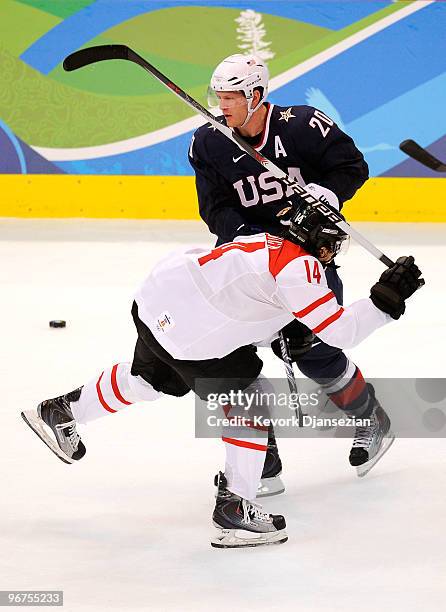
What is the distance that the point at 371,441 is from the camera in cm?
330

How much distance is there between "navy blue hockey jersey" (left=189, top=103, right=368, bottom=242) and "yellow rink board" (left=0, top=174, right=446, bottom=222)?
12.9ft

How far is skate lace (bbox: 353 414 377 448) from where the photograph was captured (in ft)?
10.8

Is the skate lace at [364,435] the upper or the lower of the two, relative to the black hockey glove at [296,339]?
lower

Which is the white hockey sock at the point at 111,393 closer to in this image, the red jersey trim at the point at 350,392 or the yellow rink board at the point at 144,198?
the red jersey trim at the point at 350,392

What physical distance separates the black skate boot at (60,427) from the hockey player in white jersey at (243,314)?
0.27 metres

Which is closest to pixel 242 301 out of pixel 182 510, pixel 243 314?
pixel 243 314

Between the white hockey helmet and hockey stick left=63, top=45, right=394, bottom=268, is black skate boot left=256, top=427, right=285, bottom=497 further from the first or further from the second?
the white hockey helmet

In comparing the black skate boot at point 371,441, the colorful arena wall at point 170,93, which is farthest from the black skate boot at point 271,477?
the colorful arena wall at point 170,93

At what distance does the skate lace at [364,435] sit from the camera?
329 cm

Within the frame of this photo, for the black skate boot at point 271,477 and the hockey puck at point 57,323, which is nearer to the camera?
the black skate boot at point 271,477

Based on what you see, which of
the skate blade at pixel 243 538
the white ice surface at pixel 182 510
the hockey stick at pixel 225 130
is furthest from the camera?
the hockey stick at pixel 225 130

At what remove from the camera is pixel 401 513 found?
2947 mm

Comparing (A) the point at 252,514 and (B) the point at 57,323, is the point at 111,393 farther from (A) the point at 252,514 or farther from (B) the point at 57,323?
(B) the point at 57,323

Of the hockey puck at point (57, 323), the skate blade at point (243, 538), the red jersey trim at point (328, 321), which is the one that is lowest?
the skate blade at point (243, 538)
